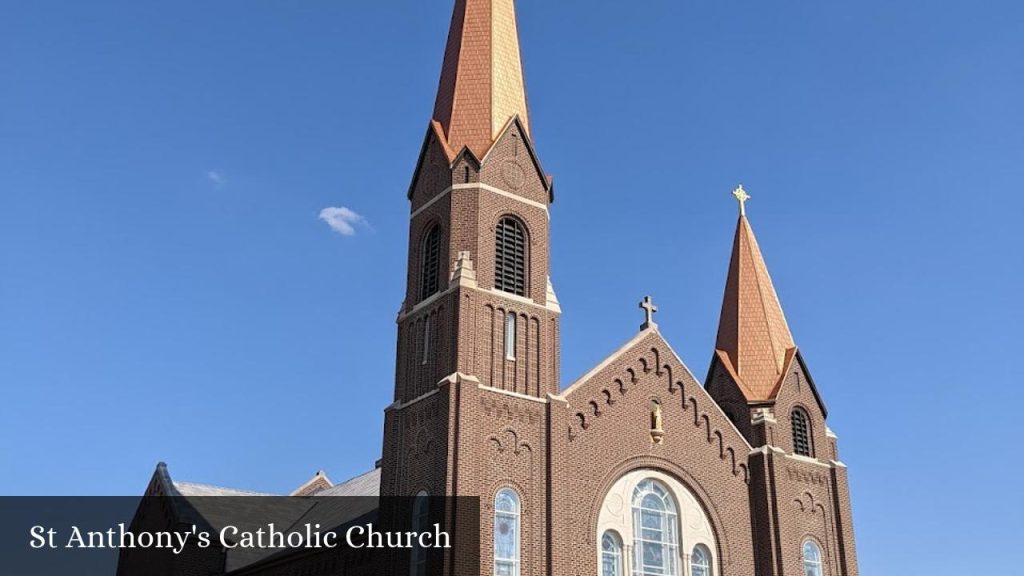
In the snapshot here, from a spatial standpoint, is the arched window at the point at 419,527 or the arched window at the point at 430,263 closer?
the arched window at the point at 419,527

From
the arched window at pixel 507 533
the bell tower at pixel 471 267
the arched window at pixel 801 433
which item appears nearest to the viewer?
the arched window at pixel 507 533

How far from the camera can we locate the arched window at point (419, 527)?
29391mm

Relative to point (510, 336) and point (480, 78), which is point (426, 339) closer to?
point (510, 336)

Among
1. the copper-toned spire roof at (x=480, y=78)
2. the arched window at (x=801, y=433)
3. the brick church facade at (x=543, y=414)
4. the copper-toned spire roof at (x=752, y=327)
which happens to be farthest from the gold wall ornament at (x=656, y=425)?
the copper-toned spire roof at (x=480, y=78)

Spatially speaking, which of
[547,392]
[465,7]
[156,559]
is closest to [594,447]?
[547,392]

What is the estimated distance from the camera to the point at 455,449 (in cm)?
2920

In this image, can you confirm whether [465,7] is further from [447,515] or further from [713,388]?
[447,515]

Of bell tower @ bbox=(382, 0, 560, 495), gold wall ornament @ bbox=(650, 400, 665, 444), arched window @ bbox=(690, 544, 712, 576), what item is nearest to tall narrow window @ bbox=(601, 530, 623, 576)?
arched window @ bbox=(690, 544, 712, 576)

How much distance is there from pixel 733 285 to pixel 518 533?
15.8 meters

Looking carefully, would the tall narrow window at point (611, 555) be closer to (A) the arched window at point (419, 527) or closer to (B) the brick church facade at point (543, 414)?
(B) the brick church facade at point (543, 414)

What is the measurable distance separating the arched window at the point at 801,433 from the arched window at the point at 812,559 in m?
3.19

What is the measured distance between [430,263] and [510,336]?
370 centimetres

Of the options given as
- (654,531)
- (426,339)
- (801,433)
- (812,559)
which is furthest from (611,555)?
(801,433)

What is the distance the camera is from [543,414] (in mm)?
31516
